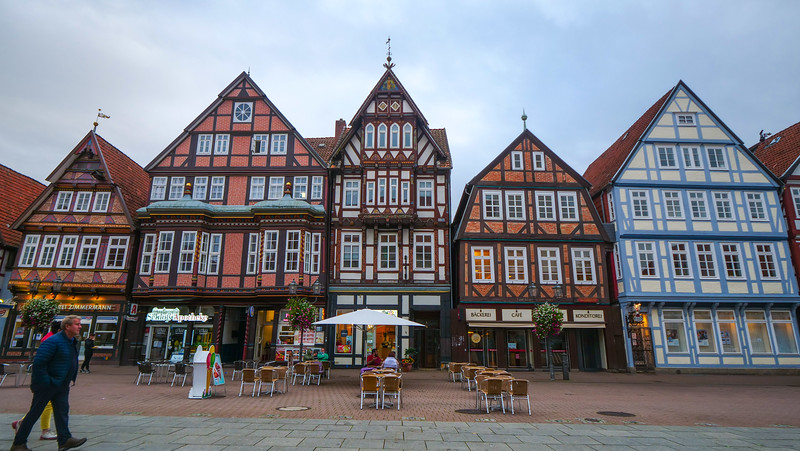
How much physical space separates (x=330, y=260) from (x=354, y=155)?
20.8 ft

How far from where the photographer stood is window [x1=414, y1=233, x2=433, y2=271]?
24938mm

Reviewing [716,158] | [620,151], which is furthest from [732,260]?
[620,151]

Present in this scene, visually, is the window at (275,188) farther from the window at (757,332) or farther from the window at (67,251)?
the window at (757,332)

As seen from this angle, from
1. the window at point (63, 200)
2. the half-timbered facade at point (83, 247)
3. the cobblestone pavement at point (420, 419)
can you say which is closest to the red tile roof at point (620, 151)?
the cobblestone pavement at point (420, 419)

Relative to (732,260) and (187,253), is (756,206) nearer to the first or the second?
(732,260)

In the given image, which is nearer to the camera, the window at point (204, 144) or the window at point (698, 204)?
the window at point (698, 204)

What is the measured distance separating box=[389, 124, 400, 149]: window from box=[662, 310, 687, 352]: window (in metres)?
17.2

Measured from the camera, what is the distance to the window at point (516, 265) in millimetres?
24592

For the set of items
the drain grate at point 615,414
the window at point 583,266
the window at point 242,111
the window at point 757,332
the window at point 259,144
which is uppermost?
the window at point 242,111

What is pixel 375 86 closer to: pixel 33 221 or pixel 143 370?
pixel 143 370

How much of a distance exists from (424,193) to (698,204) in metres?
15.5

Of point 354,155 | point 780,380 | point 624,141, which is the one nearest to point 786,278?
point 780,380

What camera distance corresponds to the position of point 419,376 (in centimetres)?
2008

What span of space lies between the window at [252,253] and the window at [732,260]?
25672 mm
